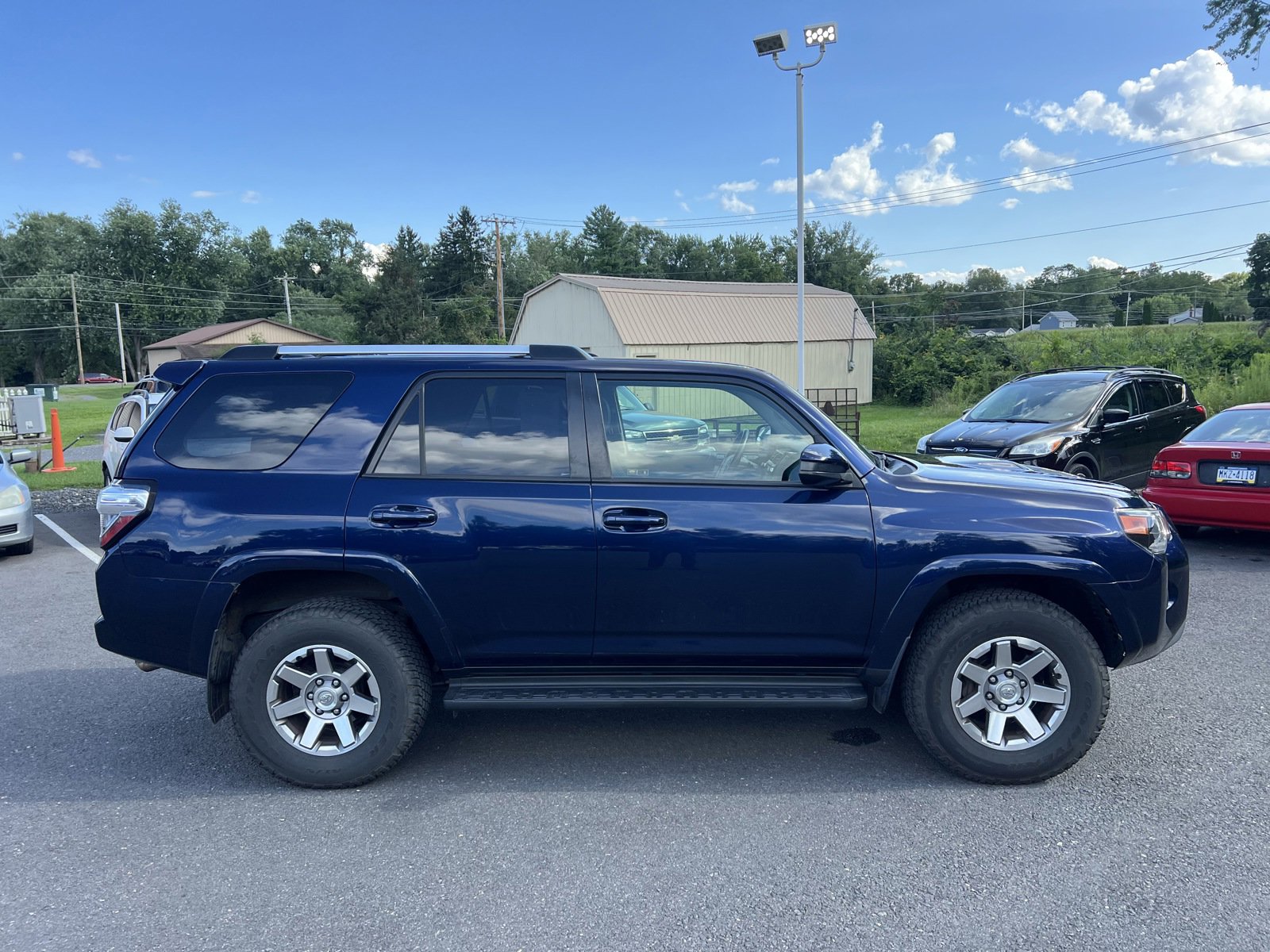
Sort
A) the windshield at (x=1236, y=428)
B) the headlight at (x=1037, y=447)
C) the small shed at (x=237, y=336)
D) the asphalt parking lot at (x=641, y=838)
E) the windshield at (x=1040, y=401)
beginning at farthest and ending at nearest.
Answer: the small shed at (x=237, y=336) → the windshield at (x=1040, y=401) → the headlight at (x=1037, y=447) → the windshield at (x=1236, y=428) → the asphalt parking lot at (x=641, y=838)

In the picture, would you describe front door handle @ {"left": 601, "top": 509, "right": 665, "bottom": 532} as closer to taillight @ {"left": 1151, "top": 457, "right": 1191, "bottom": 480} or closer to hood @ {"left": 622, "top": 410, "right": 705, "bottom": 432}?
hood @ {"left": 622, "top": 410, "right": 705, "bottom": 432}

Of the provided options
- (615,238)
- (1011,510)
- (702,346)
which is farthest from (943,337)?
(615,238)

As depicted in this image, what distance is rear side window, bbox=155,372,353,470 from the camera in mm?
3879

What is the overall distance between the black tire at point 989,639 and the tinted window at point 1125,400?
7.87 m

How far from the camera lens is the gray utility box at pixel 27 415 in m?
19.2

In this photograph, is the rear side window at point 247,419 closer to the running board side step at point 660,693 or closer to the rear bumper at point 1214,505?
the running board side step at point 660,693

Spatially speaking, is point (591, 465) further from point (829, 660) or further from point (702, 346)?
point (702, 346)

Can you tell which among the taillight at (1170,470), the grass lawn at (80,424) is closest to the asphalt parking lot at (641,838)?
the taillight at (1170,470)

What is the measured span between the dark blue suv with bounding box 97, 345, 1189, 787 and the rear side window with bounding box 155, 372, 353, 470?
0.01m

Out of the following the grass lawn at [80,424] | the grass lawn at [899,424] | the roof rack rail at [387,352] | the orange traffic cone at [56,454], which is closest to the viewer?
the roof rack rail at [387,352]

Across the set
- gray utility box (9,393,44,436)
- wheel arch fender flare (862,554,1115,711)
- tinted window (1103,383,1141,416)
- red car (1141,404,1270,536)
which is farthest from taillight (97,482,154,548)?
gray utility box (9,393,44,436)

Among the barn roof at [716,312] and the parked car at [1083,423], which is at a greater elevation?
the barn roof at [716,312]

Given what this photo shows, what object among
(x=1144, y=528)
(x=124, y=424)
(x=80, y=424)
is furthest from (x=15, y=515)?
(x=80, y=424)

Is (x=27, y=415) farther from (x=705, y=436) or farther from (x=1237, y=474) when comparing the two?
(x=1237, y=474)
